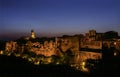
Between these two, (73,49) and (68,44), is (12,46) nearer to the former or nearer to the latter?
(68,44)

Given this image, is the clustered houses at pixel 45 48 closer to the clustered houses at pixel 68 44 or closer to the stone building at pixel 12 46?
the clustered houses at pixel 68 44

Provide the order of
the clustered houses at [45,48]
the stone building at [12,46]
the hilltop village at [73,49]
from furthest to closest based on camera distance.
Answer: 1. the stone building at [12,46]
2. the clustered houses at [45,48]
3. the hilltop village at [73,49]

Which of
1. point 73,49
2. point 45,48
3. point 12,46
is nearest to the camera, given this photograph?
point 73,49

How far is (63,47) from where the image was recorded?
45.3 meters

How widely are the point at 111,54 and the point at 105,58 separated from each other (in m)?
2.61

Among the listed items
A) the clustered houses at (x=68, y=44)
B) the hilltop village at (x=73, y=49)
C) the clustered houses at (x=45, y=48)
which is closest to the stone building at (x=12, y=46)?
the hilltop village at (x=73, y=49)

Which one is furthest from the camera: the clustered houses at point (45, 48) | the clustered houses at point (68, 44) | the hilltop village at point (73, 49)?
the clustered houses at point (45, 48)

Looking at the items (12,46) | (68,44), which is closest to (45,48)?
(68,44)

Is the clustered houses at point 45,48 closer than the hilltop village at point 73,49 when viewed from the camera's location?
No

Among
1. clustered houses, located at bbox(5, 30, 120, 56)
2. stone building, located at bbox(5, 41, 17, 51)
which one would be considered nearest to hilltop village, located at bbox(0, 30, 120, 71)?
clustered houses, located at bbox(5, 30, 120, 56)

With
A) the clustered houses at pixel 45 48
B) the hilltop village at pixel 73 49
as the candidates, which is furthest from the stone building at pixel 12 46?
the clustered houses at pixel 45 48

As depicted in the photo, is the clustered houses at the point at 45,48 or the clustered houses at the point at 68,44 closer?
the clustered houses at the point at 68,44

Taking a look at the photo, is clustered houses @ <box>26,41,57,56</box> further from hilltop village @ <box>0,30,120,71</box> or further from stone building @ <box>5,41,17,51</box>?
stone building @ <box>5,41,17,51</box>

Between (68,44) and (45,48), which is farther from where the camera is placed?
(45,48)
